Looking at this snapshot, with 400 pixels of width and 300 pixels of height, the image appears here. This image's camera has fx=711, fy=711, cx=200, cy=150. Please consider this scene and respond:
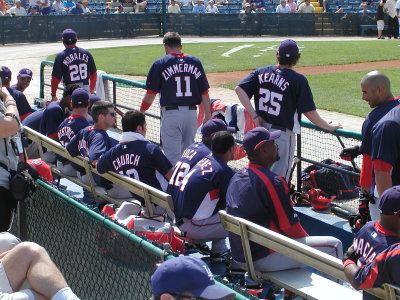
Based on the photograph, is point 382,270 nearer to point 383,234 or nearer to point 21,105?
point 383,234


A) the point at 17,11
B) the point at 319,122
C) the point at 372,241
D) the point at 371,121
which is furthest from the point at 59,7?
the point at 372,241

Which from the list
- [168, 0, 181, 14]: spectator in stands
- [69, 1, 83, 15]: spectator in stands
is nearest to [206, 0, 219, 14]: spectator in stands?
[168, 0, 181, 14]: spectator in stands

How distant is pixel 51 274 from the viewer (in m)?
3.79

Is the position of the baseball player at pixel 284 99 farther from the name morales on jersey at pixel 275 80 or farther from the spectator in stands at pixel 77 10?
the spectator in stands at pixel 77 10

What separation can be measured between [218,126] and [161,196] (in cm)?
100

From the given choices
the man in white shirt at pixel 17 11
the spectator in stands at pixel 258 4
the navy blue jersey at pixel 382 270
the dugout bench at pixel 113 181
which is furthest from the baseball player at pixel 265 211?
the spectator in stands at pixel 258 4

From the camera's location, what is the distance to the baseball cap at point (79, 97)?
719 centimetres

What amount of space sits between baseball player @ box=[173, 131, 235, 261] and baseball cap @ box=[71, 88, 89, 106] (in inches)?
90.6

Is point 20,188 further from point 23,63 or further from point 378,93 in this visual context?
point 23,63

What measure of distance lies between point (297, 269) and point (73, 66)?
618cm

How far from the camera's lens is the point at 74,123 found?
725cm

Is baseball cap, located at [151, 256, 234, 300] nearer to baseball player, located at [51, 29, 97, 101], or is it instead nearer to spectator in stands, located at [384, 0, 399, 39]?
baseball player, located at [51, 29, 97, 101]

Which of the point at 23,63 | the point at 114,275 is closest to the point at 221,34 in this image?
the point at 23,63

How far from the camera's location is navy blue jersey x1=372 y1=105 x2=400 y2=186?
4.51m
